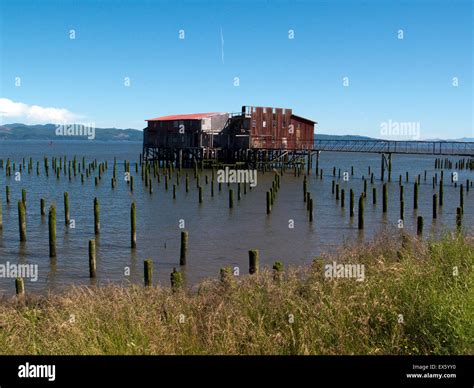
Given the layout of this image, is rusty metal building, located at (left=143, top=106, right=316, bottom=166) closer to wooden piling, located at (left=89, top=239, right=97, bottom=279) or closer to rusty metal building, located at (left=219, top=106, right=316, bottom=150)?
rusty metal building, located at (left=219, top=106, right=316, bottom=150)

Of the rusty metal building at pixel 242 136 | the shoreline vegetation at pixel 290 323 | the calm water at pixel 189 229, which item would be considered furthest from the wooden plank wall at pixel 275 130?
the shoreline vegetation at pixel 290 323

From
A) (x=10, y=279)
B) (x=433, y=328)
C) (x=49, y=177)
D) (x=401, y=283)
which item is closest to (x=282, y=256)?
(x=10, y=279)

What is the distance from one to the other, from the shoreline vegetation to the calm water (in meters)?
9.14

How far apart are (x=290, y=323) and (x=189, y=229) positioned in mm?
22809

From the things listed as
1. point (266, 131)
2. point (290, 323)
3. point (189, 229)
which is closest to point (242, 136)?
point (266, 131)

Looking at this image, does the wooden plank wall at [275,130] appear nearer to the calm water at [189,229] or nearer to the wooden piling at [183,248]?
the calm water at [189,229]

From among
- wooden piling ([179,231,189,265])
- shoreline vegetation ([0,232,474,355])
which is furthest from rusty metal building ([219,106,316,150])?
shoreline vegetation ([0,232,474,355])

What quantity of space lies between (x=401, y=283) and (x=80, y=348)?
18.5ft

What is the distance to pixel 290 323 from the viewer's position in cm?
917

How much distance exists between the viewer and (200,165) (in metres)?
76.8

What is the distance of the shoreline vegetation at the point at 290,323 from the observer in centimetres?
802

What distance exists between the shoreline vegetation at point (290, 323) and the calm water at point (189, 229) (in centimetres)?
914

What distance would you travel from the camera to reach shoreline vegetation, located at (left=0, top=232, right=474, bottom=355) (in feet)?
26.3
